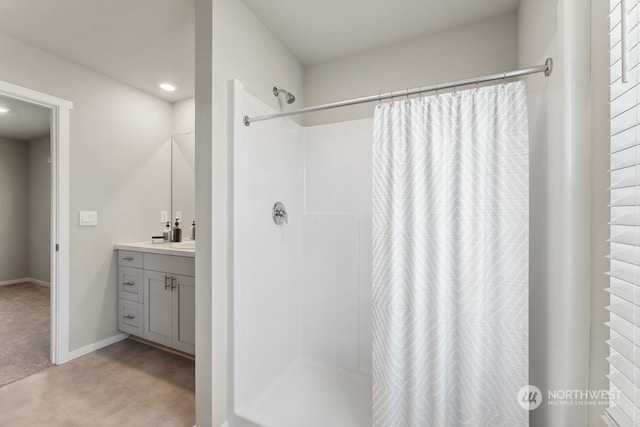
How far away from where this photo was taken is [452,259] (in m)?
1.12

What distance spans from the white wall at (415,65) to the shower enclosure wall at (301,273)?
1.20 feet

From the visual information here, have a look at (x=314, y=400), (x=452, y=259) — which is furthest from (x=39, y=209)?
(x=452, y=259)

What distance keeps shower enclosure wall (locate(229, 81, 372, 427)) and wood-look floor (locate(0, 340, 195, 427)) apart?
1.87 feet

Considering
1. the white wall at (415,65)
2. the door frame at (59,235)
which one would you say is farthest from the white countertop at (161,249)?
the white wall at (415,65)

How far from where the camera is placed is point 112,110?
257 centimetres

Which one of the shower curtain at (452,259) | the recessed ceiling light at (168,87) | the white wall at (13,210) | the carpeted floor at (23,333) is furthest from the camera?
the white wall at (13,210)

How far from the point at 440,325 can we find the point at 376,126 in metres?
0.90

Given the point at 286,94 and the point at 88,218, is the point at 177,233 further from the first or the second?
the point at 286,94

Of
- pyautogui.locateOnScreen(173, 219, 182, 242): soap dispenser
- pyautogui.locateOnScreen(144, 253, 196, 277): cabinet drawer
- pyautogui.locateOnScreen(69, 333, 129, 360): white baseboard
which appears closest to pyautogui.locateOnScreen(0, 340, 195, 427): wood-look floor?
pyautogui.locateOnScreen(69, 333, 129, 360): white baseboard

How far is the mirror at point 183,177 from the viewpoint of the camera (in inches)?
117

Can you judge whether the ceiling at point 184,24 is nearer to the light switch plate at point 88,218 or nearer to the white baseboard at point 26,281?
the light switch plate at point 88,218

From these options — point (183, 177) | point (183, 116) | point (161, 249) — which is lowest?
point (161, 249)

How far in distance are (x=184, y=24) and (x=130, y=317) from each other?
97.1 inches

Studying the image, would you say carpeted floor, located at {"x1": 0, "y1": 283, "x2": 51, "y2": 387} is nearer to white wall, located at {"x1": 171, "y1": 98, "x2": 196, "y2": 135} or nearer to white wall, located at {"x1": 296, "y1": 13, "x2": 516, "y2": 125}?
white wall, located at {"x1": 171, "y1": 98, "x2": 196, "y2": 135}
